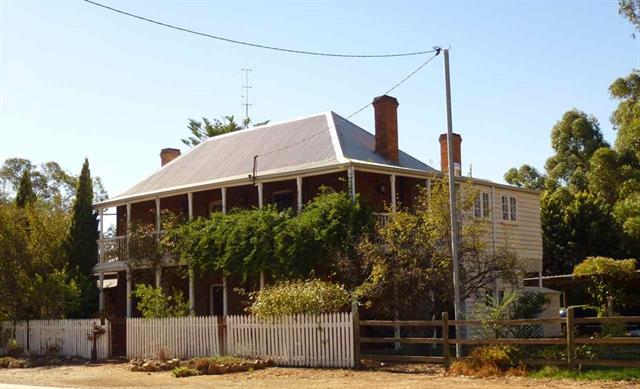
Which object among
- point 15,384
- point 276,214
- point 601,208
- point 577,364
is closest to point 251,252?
point 276,214

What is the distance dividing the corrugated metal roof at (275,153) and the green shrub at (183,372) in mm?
7798

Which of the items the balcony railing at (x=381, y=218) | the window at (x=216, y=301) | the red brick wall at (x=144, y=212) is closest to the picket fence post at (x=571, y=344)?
the balcony railing at (x=381, y=218)

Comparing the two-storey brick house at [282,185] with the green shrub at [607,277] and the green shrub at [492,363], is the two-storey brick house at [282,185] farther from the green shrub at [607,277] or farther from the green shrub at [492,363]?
the green shrub at [492,363]

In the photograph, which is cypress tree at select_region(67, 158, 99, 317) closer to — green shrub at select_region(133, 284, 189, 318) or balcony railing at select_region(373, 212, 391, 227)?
green shrub at select_region(133, 284, 189, 318)

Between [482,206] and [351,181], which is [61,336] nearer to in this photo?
[351,181]

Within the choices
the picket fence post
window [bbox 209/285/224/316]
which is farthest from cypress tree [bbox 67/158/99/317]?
the picket fence post

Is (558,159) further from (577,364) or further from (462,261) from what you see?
(577,364)

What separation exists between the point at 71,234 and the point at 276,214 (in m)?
9.61

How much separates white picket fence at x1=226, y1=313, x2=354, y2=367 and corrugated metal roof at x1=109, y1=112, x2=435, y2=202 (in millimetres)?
5793

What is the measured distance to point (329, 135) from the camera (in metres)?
27.8

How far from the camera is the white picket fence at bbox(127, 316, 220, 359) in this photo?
2234 cm

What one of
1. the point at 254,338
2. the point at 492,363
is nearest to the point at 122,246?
the point at 254,338

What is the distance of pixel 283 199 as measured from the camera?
2853 cm

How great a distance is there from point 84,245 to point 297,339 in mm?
13157
